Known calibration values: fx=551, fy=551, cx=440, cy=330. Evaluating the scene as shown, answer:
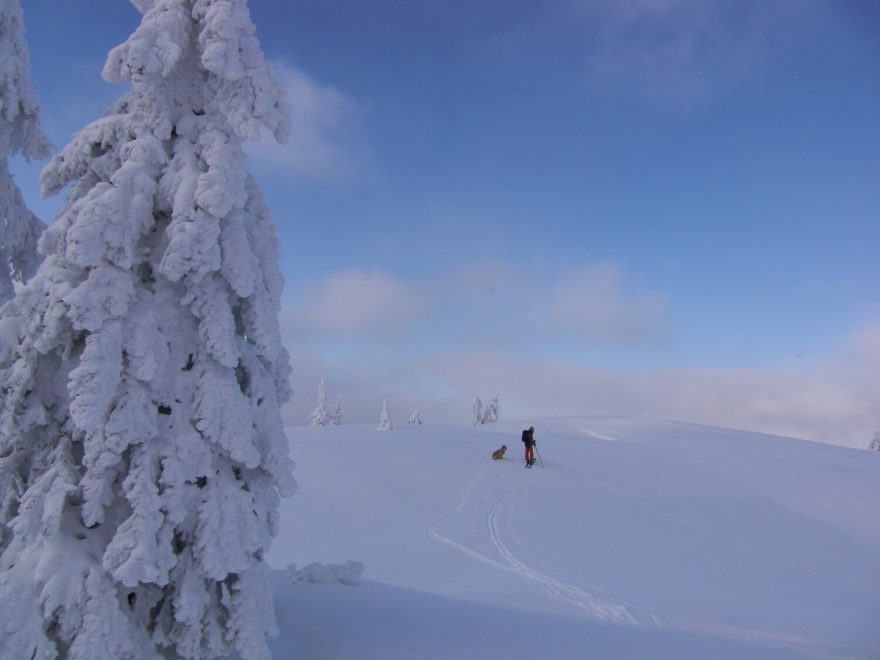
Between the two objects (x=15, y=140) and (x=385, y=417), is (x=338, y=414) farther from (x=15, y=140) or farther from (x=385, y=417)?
(x=15, y=140)

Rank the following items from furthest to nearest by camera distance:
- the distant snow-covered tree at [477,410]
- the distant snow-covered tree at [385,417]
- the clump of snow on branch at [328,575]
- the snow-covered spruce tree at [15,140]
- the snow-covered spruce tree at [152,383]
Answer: the distant snow-covered tree at [477,410], the distant snow-covered tree at [385,417], the snow-covered spruce tree at [15,140], the clump of snow on branch at [328,575], the snow-covered spruce tree at [152,383]

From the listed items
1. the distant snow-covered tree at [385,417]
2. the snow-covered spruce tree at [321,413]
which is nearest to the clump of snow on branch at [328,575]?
the distant snow-covered tree at [385,417]

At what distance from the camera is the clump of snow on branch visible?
32.0ft

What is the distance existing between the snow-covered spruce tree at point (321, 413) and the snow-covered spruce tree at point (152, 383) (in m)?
64.0

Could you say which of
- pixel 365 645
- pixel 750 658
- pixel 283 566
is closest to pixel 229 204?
pixel 365 645

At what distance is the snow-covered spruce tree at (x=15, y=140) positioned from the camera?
1101cm

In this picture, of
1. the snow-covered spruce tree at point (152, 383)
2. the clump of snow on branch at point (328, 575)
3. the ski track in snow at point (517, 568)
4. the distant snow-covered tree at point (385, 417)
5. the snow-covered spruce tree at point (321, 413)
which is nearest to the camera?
the snow-covered spruce tree at point (152, 383)

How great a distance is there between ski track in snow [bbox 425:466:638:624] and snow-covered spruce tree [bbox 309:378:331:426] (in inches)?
1943

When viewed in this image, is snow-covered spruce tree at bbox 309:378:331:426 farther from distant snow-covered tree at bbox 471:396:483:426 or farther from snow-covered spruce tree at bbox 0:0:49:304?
snow-covered spruce tree at bbox 0:0:49:304

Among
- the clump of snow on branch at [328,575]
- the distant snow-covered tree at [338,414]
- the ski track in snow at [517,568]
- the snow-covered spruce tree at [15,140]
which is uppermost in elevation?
the snow-covered spruce tree at [15,140]

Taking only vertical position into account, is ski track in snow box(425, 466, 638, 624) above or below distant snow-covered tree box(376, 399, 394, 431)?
below

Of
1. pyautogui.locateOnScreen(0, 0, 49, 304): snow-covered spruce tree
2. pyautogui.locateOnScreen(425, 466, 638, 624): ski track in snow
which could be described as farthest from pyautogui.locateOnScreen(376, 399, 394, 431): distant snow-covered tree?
pyautogui.locateOnScreen(0, 0, 49, 304): snow-covered spruce tree

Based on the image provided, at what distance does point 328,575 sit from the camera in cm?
984

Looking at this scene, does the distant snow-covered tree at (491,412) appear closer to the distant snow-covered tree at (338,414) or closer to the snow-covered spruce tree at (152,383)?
the distant snow-covered tree at (338,414)
